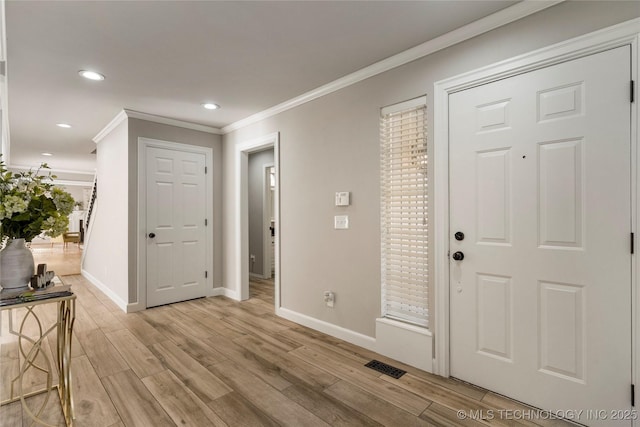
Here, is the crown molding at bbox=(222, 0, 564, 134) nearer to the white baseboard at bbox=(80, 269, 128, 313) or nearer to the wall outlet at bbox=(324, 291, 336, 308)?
the wall outlet at bbox=(324, 291, 336, 308)

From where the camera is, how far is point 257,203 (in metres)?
5.82

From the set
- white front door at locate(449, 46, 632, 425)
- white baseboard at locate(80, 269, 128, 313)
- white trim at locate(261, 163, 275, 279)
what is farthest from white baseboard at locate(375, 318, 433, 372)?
white trim at locate(261, 163, 275, 279)

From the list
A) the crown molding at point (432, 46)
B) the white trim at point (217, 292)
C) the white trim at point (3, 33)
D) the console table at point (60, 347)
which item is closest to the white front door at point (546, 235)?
the crown molding at point (432, 46)

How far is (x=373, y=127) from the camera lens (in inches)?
106

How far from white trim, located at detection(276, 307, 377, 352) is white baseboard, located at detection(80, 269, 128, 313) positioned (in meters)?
1.99

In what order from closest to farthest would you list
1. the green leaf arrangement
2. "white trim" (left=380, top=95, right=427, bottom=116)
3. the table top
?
the table top < the green leaf arrangement < "white trim" (left=380, top=95, right=427, bottom=116)

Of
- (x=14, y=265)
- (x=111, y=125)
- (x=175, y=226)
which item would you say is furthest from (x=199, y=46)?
(x=111, y=125)

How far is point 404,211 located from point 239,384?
70.9 inches

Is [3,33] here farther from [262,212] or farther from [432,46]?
[262,212]

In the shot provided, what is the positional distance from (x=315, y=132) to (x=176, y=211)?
2.28 meters

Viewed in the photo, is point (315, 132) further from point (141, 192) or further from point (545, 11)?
point (141, 192)

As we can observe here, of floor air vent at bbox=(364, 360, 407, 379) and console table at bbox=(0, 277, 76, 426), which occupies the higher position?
console table at bbox=(0, 277, 76, 426)

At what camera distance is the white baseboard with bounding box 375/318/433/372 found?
2309 mm

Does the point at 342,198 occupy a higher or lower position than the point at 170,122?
lower
